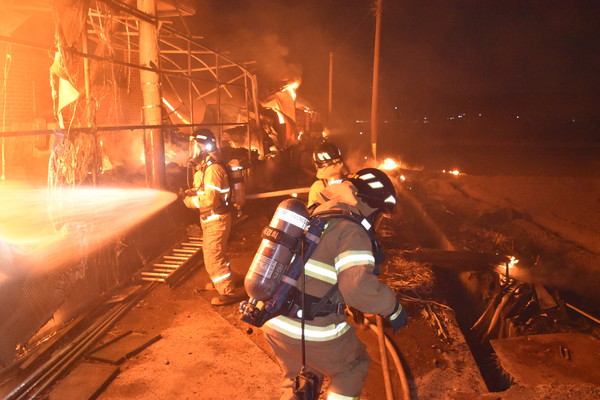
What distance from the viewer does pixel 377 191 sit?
2750 mm

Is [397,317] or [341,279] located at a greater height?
[341,279]

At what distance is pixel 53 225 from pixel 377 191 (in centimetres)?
382

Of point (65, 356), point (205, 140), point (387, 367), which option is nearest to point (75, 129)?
point (205, 140)

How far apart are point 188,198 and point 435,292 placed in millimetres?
3743

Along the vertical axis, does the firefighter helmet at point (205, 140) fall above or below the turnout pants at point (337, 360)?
above

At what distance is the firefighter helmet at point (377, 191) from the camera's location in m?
2.75

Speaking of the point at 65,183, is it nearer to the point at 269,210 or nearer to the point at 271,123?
the point at 269,210


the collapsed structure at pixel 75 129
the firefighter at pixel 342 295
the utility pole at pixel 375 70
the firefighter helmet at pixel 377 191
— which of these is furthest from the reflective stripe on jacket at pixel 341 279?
the utility pole at pixel 375 70

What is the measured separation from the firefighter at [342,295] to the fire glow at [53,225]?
270 centimetres

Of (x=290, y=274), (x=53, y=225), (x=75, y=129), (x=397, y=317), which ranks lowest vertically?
Answer: (x=397, y=317)

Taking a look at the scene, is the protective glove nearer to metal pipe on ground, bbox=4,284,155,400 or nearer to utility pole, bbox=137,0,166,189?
metal pipe on ground, bbox=4,284,155,400

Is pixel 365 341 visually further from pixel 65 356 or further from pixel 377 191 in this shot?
pixel 65 356

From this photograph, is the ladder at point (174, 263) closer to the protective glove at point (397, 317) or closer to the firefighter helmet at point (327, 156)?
the firefighter helmet at point (327, 156)

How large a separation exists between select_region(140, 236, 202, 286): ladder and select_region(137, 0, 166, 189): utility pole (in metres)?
1.19
